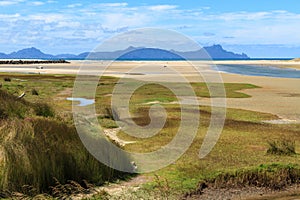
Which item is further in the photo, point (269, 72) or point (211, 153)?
point (269, 72)

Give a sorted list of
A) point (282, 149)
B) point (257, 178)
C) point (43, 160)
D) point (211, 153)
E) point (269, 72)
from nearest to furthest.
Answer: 1. point (43, 160)
2. point (257, 178)
3. point (282, 149)
4. point (211, 153)
5. point (269, 72)

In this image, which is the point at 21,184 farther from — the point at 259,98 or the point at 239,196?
the point at 259,98

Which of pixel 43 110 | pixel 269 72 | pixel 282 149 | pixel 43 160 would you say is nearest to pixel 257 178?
pixel 282 149

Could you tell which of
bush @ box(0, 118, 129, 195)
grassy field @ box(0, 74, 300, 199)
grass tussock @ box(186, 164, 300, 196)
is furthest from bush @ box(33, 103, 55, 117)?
grass tussock @ box(186, 164, 300, 196)

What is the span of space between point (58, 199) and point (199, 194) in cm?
382

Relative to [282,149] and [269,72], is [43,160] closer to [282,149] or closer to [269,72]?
[282,149]

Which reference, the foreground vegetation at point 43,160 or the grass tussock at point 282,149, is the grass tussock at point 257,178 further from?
the foreground vegetation at point 43,160

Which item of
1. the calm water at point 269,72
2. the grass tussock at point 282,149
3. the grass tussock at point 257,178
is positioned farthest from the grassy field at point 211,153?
the calm water at point 269,72

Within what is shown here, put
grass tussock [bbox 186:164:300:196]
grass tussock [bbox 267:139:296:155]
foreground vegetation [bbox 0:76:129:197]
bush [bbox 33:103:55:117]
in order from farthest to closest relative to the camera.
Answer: bush [bbox 33:103:55:117] < grass tussock [bbox 267:139:296:155] < grass tussock [bbox 186:164:300:196] < foreground vegetation [bbox 0:76:129:197]

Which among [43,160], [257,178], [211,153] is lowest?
[257,178]

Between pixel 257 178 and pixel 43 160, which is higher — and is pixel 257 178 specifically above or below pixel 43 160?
below

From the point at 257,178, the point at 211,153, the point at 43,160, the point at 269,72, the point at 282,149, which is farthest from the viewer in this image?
the point at 269,72

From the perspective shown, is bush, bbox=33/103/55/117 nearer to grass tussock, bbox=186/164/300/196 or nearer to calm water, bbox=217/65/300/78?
grass tussock, bbox=186/164/300/196

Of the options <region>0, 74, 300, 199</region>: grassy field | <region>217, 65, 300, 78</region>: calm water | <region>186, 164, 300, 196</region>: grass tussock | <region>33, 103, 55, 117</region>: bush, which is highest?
<region>217, 65, 300, 78</region>: calm water
